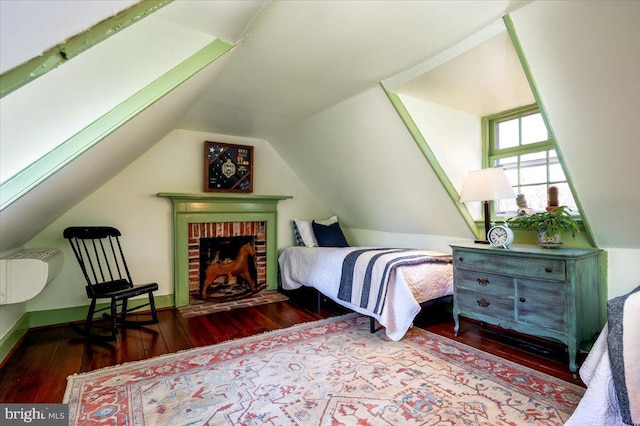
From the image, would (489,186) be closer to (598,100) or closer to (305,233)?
(598,100)

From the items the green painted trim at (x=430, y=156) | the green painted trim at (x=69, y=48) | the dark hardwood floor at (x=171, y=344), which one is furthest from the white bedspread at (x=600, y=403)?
the green painted trim at (x=69, y=48)

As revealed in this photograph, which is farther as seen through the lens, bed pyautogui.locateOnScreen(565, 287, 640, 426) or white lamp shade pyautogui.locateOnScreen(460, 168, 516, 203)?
→ white lamp shade pyautogui.locateOnScreen(460, 168, 516, 203)

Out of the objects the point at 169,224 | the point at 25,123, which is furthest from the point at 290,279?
the point at 25,123

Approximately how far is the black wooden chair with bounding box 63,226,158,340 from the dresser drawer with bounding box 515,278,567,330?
119 inches

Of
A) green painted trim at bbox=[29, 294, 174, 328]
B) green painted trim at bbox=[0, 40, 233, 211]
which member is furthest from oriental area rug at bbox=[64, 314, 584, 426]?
green painted trim at bbox=[29, 294, 174, 328]

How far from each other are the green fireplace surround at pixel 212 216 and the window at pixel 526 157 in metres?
2.50

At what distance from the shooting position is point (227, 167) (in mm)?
4016

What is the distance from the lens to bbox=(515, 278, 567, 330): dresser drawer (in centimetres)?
209

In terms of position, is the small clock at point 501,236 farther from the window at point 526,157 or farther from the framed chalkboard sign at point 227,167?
the framed chalkboard sign at point 227,167

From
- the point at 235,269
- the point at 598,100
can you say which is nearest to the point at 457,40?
the point at 598,100

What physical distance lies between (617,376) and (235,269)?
11.8ft

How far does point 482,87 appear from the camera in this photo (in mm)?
2604

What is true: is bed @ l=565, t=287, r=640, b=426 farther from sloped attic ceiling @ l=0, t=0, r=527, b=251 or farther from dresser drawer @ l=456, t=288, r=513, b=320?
sloped attic ceiling @ l=0, t=0, r=527, b=251

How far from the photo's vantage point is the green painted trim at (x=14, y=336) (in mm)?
2308
